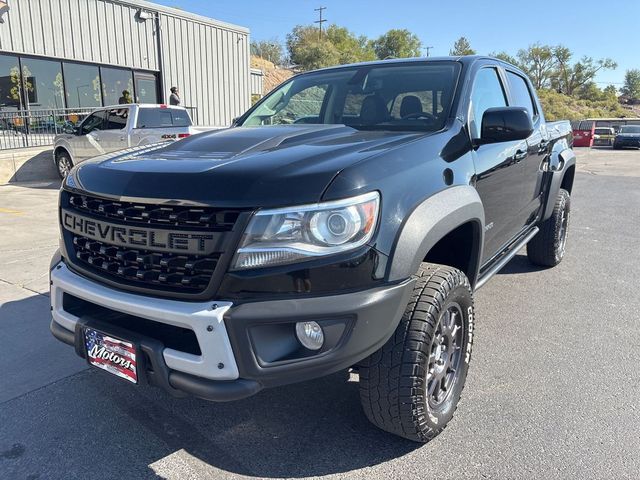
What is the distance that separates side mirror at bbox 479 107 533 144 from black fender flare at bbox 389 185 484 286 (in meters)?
0.37

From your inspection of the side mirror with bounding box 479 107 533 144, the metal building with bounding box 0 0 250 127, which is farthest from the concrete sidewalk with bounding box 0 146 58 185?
the side mirror with bounding box 479 107 533 144

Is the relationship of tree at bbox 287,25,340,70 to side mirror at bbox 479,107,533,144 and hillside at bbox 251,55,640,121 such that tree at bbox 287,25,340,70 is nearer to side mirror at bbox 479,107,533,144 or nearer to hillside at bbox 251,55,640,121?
hillside at bbox 251,55,640,121

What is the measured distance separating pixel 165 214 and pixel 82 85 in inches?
598

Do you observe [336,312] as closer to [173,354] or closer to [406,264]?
[406,264]

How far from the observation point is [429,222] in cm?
220

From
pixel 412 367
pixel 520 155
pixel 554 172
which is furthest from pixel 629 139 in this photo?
pixel 412 367

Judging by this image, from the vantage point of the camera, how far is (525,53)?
77188mm

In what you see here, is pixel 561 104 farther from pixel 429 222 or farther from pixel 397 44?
pixel 429 222

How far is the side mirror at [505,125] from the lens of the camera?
109 inches

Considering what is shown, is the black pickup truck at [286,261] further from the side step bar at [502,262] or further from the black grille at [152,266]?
the side step bar at [502,262]

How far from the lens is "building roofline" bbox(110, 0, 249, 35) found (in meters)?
16.0

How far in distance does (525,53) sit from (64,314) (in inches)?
3387

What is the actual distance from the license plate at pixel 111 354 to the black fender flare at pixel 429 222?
1.11m

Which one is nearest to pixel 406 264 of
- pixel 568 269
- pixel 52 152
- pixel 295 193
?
pixel 295 193
